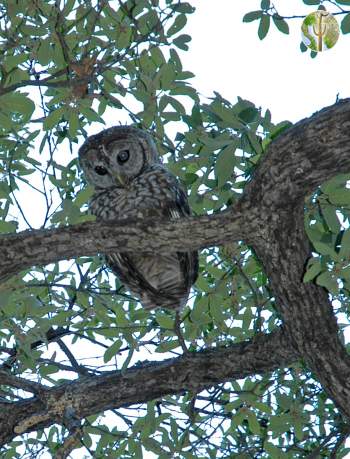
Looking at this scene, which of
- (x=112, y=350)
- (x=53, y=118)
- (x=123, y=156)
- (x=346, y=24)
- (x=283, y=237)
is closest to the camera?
(x=283, y=237)

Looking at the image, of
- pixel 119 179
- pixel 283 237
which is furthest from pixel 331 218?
pixel 119 179

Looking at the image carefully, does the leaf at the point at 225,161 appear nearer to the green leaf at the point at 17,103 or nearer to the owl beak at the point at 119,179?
the green leaf at the point at 17,103

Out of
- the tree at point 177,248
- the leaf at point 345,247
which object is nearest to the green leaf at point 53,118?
the tree at point 177,248

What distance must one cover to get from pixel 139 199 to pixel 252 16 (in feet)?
4.37

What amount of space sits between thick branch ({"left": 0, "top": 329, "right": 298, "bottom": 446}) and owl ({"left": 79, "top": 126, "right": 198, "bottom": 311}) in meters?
0.53

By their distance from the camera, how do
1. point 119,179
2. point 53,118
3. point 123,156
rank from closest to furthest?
point 53,118 → point 119,179 → point 123,156

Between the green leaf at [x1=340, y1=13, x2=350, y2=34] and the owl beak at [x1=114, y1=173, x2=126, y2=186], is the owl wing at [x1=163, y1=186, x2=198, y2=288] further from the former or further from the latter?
the green leaf at [x1=340, y1=13, x2=350, y2=34]

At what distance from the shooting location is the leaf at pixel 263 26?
15.5 feet

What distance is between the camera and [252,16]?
4.71 m

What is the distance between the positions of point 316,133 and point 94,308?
7.19ft

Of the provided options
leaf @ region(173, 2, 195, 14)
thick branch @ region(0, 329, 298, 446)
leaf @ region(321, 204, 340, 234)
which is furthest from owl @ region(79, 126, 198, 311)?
leaf @ region(321, 204, 340, 234)

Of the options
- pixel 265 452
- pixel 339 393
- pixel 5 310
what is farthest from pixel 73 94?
pixel 265 452

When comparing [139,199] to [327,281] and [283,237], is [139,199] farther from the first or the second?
[327,281]

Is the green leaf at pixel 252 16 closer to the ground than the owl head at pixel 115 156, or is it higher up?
closer to the ground
